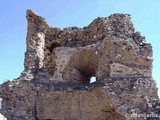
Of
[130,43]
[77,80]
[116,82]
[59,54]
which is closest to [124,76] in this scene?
[116,82]

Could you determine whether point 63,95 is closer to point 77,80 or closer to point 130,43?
point 77,80

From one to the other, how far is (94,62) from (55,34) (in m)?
2.66

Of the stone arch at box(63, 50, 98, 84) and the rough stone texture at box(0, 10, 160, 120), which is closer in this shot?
the rough stone texture at box(0, 10, 160, 120)

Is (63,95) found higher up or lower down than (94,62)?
lower down

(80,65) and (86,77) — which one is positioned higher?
(80,65)

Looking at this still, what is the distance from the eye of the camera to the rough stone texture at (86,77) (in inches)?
482

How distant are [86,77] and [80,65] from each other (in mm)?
920

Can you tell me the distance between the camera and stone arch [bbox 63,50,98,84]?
1448cm

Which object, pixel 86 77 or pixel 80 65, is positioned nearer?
pixel 80 65

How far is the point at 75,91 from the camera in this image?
1296cm

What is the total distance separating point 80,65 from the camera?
1496 cm

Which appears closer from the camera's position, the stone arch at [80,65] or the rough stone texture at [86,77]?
the rough stone texture at [86,77]

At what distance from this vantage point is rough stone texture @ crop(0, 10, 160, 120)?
1224cm

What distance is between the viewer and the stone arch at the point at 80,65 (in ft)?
47.5
